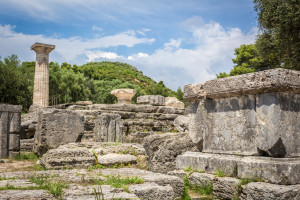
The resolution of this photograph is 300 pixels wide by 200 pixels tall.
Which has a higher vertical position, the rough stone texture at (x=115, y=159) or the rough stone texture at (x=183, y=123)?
the rough stone texture at (x=183, y=123)

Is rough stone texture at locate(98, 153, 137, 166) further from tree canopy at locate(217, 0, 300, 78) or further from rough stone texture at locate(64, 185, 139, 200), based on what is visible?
tree canopy at locate(217, 0, 300, 78)

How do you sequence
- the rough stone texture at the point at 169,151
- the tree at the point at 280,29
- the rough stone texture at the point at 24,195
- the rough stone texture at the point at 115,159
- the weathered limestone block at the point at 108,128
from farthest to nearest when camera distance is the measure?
the tree at the point at 280,29 < the weathered limestone block at the point at 108,128 < the rough stone texture at the point at 115,159 < the rough stone texture at the point at 169,151 < the rough stone texture at the point at 24,195

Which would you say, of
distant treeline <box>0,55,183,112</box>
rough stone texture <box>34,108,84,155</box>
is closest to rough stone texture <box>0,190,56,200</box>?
rough stone texture <box>34,108,84,155</box>

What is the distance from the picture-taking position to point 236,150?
3953 mm

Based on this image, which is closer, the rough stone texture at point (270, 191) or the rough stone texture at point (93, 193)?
the rough stone texture at point (93, 193)

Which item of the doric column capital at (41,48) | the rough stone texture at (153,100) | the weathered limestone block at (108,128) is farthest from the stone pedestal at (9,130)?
the doric column capital at (41,48)

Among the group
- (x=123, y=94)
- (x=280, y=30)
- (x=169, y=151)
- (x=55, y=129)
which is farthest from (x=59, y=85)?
(x=169, y=151)

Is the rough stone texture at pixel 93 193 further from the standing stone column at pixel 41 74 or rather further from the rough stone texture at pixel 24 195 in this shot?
the standing stone column at pixel 41 74

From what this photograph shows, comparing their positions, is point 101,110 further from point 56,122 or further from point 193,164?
point 193,164

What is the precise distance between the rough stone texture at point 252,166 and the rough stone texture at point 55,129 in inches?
185

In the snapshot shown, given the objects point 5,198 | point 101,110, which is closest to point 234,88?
point 5,198

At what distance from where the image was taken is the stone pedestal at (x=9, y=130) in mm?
8586

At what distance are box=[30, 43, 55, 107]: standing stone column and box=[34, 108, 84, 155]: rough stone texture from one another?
1375cm

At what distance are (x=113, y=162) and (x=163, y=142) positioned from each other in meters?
1.45
